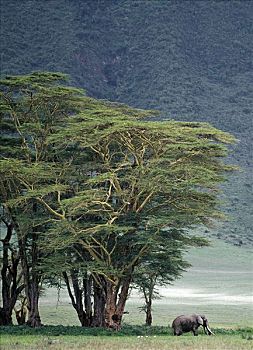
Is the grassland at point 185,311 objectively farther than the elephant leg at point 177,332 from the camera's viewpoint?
No

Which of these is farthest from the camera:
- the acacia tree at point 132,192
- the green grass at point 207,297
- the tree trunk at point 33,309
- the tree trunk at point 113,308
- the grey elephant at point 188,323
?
the green grass at point 207,297

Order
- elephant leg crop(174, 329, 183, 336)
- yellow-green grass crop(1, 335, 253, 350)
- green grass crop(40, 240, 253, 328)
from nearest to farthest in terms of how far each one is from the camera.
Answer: yellow-green grass crop(1, 335, 253, 350), elephant leg crop(174, 329, 183, 336), green grass crop(40, 240, 253, 328)

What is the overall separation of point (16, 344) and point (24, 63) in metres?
158

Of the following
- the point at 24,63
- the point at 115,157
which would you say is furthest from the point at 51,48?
the point at 115,157

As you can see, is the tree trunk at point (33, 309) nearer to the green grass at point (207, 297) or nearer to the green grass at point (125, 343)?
the green grass at point (125, 343)

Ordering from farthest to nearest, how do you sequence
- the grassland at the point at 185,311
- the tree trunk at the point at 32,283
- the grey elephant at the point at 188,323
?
the tree trunk at the point at 32,283, the grey elephant at the point at 188,323, the grassland at the point at 185,311

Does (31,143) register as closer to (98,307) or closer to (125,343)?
(98,307)

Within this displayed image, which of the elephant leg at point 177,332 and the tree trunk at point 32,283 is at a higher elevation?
the tree trunk at point 32,283

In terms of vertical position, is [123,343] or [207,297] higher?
[207,297]

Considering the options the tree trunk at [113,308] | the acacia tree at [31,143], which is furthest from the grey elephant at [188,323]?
the acacia tree at [31,143]

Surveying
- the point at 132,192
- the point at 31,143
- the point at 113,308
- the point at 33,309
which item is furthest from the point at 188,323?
the point at 31,143

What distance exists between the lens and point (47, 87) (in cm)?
3359

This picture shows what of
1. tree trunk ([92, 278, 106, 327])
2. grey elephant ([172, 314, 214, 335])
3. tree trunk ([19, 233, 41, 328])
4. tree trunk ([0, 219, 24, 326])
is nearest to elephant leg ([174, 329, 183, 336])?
grey elephant ([172, 314, 214, 335])

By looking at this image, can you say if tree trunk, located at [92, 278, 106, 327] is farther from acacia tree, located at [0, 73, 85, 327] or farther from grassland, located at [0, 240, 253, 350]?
acacia tree, located at [0, 73, 85, 327]
